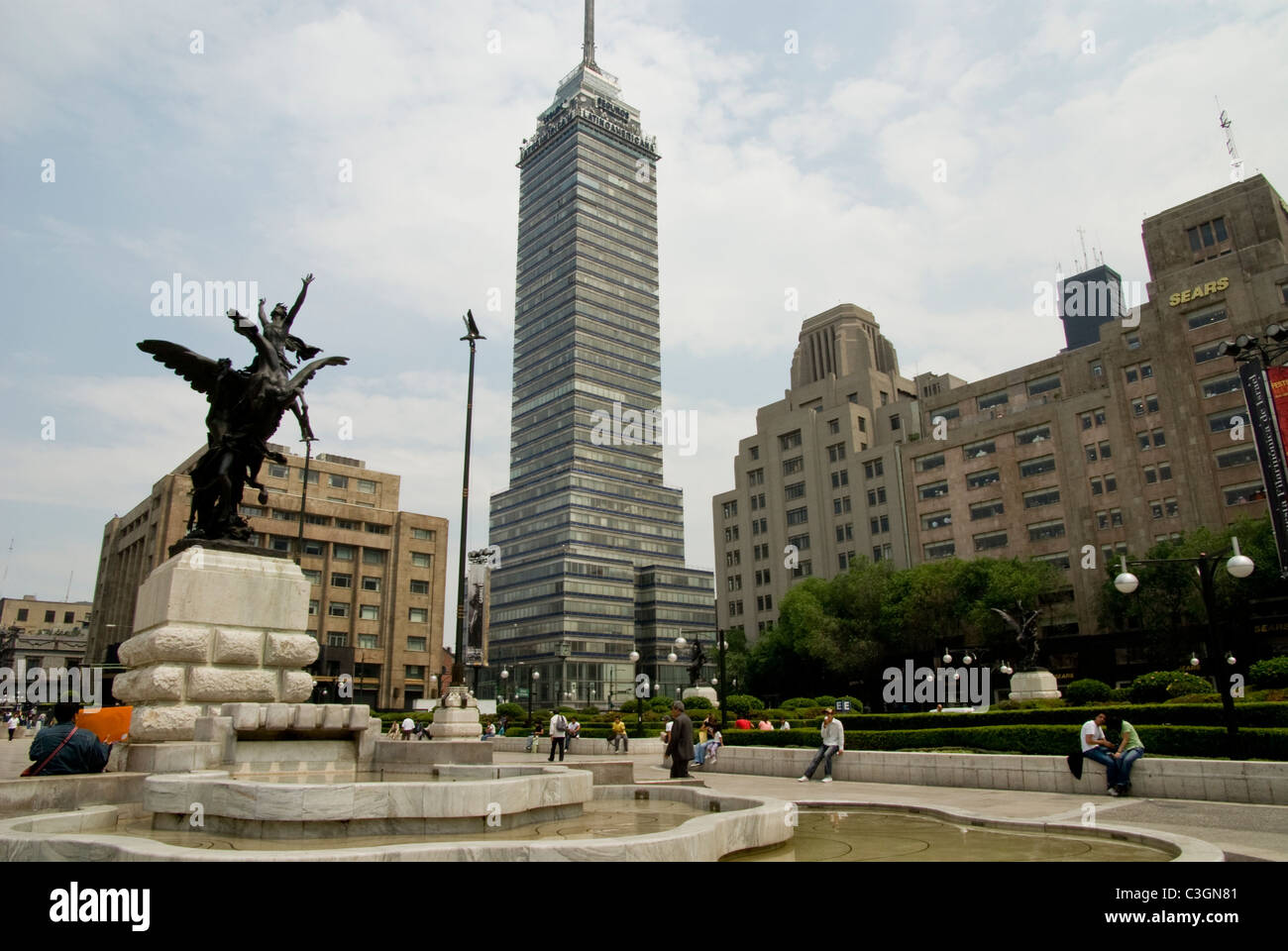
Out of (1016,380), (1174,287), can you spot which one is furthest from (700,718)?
(1016,380)

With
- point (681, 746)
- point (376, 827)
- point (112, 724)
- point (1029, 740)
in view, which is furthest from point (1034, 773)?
point (112, 724)

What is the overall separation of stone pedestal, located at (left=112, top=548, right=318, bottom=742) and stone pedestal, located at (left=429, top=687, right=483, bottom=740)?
14.6m

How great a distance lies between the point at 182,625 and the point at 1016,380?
71160 millimetres

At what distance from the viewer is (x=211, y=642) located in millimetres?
12453

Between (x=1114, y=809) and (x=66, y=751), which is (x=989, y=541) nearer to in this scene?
(x=1114, y=809)

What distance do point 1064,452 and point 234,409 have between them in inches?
2393

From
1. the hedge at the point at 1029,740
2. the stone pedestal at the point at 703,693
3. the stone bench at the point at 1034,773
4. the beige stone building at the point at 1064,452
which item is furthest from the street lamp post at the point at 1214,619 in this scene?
the beige stone building at the point at 1064,452

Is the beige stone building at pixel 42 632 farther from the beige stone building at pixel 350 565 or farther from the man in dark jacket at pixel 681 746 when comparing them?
the man in dark jacket at pixel 681 746

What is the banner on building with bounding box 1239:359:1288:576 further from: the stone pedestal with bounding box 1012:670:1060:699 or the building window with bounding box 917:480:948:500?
the building window with bounding box 917:480:948:500

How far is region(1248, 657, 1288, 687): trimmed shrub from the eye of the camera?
2530cm

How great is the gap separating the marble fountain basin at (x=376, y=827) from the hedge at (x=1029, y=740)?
10.8 meters

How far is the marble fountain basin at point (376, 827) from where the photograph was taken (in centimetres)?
490

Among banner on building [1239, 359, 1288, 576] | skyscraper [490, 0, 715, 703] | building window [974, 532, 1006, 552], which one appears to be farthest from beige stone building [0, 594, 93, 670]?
banner on building [1239, 359, 1288, 576]

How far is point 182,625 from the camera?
12.2 meters
